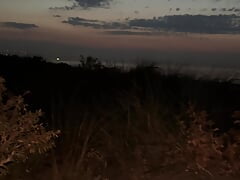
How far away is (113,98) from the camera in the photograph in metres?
15.1

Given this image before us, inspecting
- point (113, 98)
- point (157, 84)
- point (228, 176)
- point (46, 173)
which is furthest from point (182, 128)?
point (157, 84)

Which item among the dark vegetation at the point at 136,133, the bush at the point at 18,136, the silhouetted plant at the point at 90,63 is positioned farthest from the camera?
the silhouetted plant at the point at 90,63

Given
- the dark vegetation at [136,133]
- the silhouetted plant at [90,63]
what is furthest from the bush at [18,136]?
the silhouetted plant at [90,63]

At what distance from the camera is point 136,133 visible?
38.7 feet

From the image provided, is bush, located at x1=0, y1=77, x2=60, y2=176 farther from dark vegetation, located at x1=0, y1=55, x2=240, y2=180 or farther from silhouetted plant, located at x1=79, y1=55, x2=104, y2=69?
silhouetted plant, located at x1=79, y1=55, x2=104, y2=69

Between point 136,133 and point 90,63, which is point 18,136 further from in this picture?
point 90,63

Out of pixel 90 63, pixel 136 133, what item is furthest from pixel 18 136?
pixel 90 63

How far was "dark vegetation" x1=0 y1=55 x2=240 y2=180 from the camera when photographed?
9.86 meters

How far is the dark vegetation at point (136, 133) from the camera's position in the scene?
388 inches

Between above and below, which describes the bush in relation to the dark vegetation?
above

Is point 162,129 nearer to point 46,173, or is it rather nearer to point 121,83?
point 46,173

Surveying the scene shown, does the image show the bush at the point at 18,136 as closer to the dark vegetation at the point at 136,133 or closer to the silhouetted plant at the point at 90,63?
the dark vegetation at the point at 136,133

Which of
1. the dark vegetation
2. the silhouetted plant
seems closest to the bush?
the dark vegetation

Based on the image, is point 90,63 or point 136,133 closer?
point 136,133
